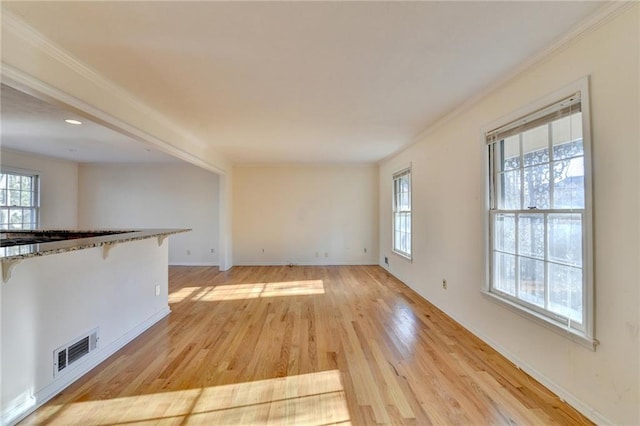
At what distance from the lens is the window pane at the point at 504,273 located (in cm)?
249

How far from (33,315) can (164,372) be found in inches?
37.8

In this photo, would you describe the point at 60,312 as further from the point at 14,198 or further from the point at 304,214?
the point at 14,198

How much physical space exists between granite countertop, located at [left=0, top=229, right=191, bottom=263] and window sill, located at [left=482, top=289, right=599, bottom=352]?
10.8ft

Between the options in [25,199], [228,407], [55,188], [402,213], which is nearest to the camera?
[228,407]

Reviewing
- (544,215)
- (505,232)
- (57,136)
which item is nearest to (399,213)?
(505,232)

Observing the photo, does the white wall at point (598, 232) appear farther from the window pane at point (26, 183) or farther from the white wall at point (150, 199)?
the window pane at point (26, 183)

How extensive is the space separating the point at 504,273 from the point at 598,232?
3.32 ft

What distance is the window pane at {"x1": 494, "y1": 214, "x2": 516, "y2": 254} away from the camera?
2.49 meters

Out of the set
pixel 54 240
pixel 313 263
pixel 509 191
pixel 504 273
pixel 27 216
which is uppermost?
pixel 509 191

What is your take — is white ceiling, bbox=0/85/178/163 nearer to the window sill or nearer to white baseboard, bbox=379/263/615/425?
the window sill

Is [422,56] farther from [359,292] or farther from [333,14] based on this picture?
[359,292]

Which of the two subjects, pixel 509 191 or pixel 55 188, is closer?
pixel 509 191

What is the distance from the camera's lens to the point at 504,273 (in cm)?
259

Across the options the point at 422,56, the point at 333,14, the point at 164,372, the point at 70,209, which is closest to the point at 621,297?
the point at 422,56
